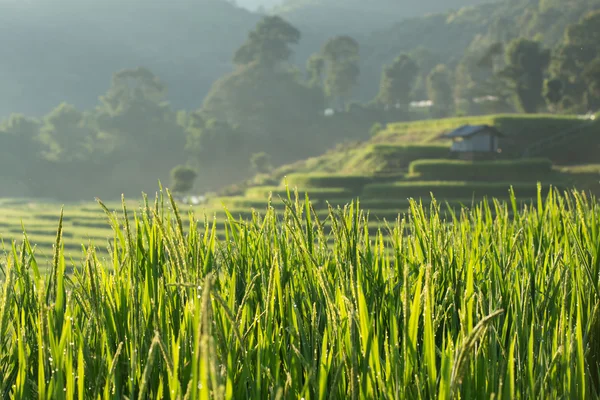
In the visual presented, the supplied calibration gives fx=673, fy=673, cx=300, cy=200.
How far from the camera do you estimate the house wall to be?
42741 mm

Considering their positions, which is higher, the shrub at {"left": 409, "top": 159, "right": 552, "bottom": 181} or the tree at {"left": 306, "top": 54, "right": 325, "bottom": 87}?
the tree at {"left": 306, "top": 54, "right": 325, "bottom": 87}

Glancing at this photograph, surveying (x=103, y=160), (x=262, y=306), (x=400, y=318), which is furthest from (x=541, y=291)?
(x=103, y=160)

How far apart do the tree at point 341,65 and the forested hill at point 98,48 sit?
142 feet

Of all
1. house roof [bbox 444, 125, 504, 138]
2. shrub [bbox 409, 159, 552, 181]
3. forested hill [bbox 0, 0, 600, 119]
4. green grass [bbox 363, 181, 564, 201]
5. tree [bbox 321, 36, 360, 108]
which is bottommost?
green grass [bbox 363, 181, 564, 201]

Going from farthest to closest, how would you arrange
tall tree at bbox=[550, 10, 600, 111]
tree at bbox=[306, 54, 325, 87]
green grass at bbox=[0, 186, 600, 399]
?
tree at bbox=[306, 54, 325, 87]
tall tree at bbox=[550, 10, 600, 111]
green grass at bbox=[0, 186, 600, 399]

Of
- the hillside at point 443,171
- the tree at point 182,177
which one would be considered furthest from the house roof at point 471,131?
the tree at point 182,177

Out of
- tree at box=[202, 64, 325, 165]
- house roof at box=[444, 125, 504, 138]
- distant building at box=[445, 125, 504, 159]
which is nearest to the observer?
house roof at box=[444, 125, 504, 138]

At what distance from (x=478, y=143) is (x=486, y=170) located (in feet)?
13.8

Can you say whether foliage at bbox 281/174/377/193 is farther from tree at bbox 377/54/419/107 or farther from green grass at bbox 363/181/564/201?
tree at bbox 377/54/419/107

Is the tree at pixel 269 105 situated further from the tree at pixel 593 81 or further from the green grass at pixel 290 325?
the green grass at pixel 290 325

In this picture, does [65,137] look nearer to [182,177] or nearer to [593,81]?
[182,177]

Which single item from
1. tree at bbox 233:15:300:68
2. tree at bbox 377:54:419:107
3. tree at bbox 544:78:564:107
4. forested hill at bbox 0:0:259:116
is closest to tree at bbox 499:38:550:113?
tree at bbox 544:78:564:107

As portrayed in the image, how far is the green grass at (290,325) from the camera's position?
182 centimetres

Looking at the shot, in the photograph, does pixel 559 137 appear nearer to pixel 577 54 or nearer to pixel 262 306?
pixel 577 54
